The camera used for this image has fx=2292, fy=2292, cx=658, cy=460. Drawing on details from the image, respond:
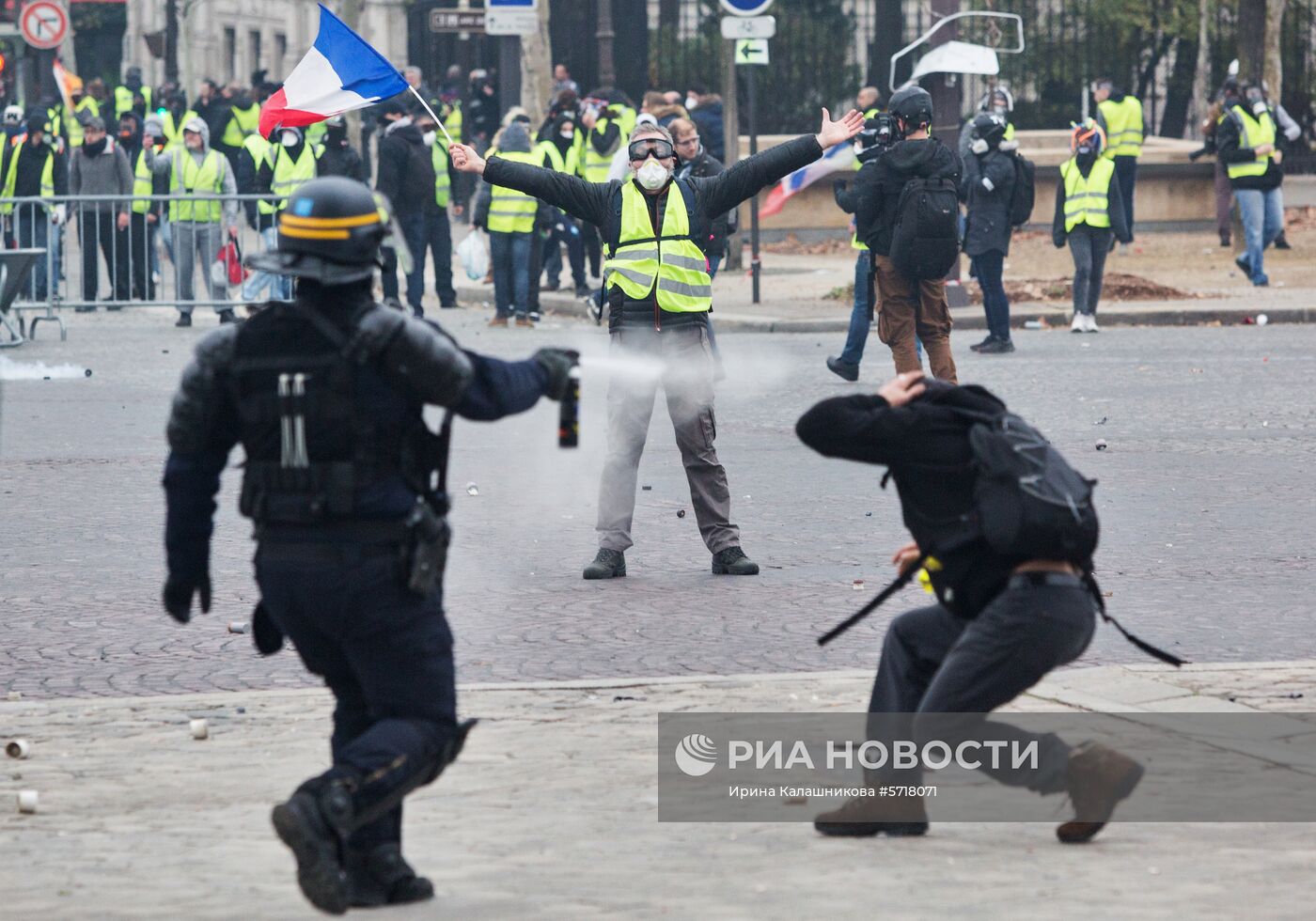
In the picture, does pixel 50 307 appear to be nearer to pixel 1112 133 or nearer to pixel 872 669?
pixel 1112 133

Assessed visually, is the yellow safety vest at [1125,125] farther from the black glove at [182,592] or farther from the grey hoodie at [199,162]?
the black glove at [182,592]

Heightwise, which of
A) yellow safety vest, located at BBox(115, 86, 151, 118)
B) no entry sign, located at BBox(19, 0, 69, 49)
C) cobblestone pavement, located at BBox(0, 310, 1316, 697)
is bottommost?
cobblestone pavement, located at BBox(0, 310, 1316, 697)

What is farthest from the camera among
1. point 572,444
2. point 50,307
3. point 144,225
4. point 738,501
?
point 144,225

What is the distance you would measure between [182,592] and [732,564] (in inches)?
170

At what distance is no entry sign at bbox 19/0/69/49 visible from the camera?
3138 cm

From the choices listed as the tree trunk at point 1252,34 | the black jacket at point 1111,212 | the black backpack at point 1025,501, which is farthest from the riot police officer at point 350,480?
the tree trunk at point 1252,34

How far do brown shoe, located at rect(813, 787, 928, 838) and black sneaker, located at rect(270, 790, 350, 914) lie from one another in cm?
131

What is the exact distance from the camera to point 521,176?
8969 mm

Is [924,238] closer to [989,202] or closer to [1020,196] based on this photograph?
[989,202]

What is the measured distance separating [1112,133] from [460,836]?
2059 centimetres

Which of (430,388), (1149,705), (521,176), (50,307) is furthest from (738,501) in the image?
(50,307)

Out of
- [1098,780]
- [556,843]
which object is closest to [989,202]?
[1098,780]

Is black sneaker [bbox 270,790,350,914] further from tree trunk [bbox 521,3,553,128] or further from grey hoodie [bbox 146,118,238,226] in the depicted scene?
tree trunk [bbox 521,3,553,128]

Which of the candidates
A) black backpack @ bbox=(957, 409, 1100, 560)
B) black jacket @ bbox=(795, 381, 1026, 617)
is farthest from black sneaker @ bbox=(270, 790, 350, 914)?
black backpack @ bbox=(957, 409, 1100, 560)
